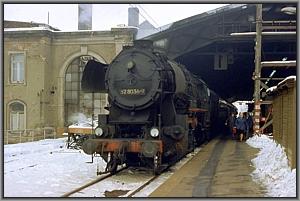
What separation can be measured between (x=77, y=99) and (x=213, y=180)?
1291 cm

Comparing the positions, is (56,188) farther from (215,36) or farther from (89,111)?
(215,36)

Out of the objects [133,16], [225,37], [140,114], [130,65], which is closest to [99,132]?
[140,114]

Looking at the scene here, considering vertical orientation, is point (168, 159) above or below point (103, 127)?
below

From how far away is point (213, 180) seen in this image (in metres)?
10.7

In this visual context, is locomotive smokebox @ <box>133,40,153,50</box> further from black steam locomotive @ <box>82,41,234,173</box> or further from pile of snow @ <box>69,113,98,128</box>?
pile of snow @ <box>69,113,98,128</box>

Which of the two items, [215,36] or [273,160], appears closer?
[273,160]

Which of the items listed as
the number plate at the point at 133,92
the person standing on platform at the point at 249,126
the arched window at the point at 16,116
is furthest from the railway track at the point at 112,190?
the person standing on platform at the point at 249,126

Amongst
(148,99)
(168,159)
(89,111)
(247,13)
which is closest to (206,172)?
(168,159)

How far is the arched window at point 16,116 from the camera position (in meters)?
17.5

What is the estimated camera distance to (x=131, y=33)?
23.6 metres

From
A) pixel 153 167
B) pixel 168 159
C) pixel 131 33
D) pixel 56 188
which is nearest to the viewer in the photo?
pixel 56 188

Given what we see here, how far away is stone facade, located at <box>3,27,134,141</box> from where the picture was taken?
20500 millimetres

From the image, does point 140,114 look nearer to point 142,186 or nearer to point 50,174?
point 142,186

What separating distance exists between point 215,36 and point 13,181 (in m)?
14.3
